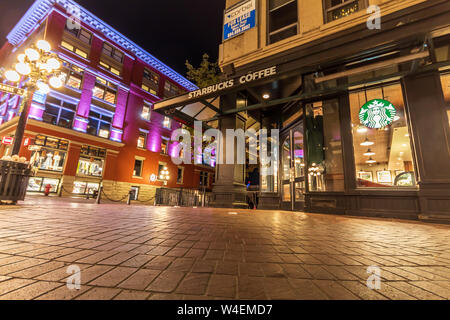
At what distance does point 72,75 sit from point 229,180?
1806 cm

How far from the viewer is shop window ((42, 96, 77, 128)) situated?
14.8m

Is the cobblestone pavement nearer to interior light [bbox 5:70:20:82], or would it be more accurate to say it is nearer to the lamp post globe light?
the lamp post globe light

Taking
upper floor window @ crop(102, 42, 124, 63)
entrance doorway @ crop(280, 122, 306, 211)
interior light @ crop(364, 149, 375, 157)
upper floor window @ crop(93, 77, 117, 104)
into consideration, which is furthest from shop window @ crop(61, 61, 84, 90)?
interior light @ crop(364, 149, 375, 157)

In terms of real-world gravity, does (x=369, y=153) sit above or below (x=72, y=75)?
below

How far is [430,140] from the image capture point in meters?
5.38

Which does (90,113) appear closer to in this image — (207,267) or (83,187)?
(83,187)

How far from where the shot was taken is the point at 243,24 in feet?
29.4

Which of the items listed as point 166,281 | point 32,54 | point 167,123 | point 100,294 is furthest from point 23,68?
point 167,123

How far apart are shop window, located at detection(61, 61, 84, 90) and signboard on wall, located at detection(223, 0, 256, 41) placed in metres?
14.7

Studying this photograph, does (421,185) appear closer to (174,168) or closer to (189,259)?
(189,259)

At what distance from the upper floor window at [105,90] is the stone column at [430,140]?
22034 mm

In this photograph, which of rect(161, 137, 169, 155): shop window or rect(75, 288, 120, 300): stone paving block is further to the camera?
rect(161, 137, 169, 155): shop window

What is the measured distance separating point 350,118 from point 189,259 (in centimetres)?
754
